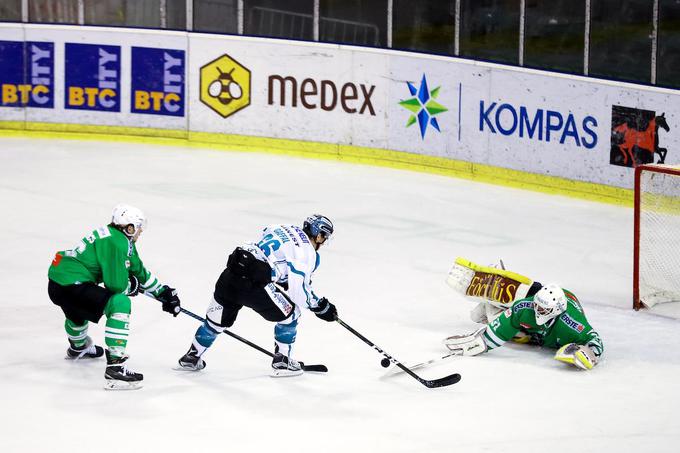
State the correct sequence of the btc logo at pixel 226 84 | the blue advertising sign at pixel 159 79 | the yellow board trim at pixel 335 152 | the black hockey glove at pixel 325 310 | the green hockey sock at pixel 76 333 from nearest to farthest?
the black hockey glove at pixel 325 310 < the green hockey sock at pixel 76 333 < the yellow board trim at pixel 335 152 < the btc logo at pixel 226 84 < the blue advertising sign at pixel 159 79

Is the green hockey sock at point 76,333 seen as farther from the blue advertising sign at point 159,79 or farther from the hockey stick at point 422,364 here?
the blue advertising sign at point 159,79

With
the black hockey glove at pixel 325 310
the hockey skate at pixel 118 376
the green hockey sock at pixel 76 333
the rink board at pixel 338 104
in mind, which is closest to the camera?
the hockey skate at pixel 118 376

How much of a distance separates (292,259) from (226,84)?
7749 mm

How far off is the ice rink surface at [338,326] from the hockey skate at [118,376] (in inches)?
2.2

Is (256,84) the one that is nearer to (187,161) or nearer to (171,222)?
(187,161)

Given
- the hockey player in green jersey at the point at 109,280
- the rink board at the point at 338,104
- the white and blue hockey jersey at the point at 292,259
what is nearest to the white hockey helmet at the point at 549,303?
the white and blue hockey jersey at the point at 292,259

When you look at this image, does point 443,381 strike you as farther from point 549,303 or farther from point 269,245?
point 269,245

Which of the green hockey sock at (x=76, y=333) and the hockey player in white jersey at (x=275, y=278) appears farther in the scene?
the green hockey sock at (x=76, y=333)

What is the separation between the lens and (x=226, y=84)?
48.4 feet

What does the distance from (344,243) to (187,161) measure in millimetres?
3600

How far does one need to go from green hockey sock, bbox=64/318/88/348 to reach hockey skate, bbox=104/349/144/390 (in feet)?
1.24

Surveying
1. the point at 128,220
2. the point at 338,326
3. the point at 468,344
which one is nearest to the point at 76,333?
the point at 128,220

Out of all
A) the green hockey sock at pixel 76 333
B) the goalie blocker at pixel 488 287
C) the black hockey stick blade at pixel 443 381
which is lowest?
the black hockey stick blade at pixel 443 381

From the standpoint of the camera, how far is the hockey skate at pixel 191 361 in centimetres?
767
